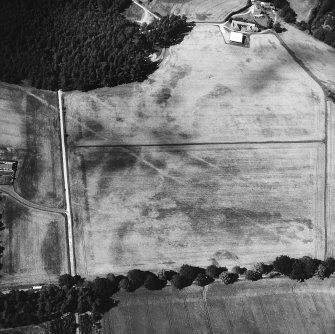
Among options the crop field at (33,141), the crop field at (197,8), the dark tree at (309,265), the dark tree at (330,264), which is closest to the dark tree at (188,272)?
the dark tree at (309,265)

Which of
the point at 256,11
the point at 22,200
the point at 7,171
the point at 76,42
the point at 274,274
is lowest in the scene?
the point at 274,274

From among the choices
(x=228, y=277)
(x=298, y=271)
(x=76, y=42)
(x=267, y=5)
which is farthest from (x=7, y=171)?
(x=267, y=5)

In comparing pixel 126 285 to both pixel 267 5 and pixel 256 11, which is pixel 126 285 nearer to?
pixel 256 11

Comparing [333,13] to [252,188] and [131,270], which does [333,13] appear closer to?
[252,188]

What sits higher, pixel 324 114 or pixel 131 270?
pixel 324 114

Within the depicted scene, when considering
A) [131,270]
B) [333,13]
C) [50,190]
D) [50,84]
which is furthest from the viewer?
[333,13]

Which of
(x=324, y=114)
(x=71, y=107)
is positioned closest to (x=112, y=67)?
(x=71, y=107)

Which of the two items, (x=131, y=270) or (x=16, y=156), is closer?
(x=131, y=270)
